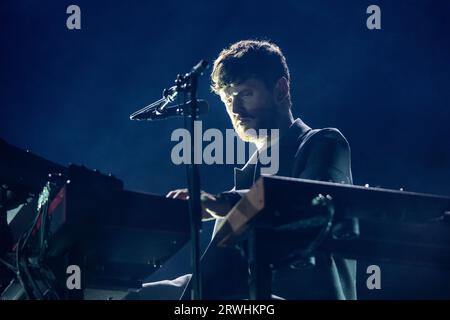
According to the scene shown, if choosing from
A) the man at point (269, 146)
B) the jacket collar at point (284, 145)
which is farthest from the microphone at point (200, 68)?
the jacket collar at point (284, 145)

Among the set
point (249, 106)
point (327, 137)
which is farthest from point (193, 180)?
point (249, 106)

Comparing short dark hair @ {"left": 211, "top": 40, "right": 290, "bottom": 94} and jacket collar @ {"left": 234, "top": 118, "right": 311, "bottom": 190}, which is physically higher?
short dark hair @ {"left": 211, "top": 40, "right": 290, "bottom": 94}

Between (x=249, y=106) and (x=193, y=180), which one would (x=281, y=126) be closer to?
(x=249, y=106)

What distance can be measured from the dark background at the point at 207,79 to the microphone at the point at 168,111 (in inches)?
121

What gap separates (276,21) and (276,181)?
14.2ft

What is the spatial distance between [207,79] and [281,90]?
8.22 feet

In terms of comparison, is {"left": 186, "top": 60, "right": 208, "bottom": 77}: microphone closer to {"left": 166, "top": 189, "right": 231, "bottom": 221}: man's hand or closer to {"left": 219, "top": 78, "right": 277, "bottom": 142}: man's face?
{"left": 166, "top": 189, "right": 231, "bottom": 221}: man's hand

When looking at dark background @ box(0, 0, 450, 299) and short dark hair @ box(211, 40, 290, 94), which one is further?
dark background @ box(0, 0, 450, 299)

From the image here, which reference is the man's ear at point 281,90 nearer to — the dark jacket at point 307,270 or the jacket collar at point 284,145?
the jacket collar at point 284,145

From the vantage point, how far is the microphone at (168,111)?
8.67 ft

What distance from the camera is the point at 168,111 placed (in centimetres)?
293

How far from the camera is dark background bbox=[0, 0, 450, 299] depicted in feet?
19.0

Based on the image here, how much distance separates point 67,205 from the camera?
7.14 feet

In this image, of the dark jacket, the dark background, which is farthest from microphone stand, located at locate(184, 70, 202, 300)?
the dark background
